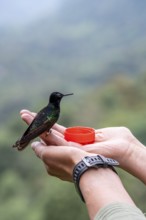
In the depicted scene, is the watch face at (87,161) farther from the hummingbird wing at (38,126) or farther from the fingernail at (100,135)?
the fingernail at (100,135)

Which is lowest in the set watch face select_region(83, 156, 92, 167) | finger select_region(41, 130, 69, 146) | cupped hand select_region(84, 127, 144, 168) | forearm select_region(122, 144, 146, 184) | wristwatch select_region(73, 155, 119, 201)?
forearm select_region(122, 144, 146, 184)

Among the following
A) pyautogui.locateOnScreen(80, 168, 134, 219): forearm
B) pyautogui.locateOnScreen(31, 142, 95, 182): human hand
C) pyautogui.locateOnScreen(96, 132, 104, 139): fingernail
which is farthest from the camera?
pyautogui.locateOnScreen(96, 132, 104, 139): fingernail

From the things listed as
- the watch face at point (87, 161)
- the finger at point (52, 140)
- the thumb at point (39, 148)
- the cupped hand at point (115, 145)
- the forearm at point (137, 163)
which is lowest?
the forearm at point (137, 163)

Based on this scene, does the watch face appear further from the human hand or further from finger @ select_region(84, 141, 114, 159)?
finger @ select_region(84, 141, 114, 159)

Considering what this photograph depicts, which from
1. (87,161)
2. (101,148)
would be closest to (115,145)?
(101,148)

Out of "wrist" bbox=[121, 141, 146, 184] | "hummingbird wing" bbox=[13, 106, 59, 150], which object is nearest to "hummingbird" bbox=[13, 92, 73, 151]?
"hummingbird wing" bbox=[13, 106, 59, 150]

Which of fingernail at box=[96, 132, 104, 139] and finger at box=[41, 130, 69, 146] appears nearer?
finger at box=[41, 130, 69, 146]

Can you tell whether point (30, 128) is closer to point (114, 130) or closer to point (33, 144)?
point (33, 144)

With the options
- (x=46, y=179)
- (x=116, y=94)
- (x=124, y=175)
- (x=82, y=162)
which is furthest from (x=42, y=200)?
(x=82, y=162)

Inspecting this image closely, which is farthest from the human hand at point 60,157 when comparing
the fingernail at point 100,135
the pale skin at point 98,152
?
the fingernail at point 100,135
